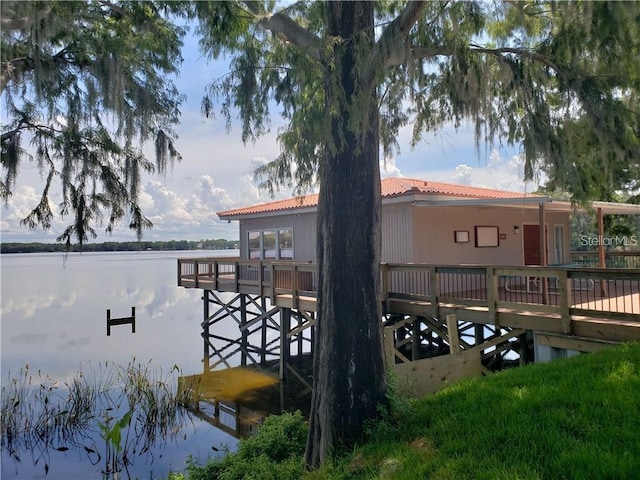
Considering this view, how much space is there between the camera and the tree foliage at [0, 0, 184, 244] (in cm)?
504

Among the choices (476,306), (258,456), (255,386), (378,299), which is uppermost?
(378,299)

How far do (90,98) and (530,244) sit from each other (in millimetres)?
12702

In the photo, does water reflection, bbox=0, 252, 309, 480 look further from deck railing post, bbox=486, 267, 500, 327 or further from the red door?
the red door

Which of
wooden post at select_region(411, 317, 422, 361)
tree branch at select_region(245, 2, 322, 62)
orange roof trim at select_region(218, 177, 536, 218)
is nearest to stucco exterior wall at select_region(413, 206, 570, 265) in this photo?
orange roof trim at select_region(218, 177, 536, 218)

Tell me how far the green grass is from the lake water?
3943 millimetres

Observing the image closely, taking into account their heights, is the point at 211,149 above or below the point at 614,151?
above

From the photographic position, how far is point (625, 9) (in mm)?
4113

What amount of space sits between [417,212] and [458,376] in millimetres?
5185

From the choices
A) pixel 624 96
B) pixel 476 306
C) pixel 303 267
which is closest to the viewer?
pixel 624 96

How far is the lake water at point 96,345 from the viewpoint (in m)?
8.32

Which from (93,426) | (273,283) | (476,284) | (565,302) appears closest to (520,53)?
(565,302)

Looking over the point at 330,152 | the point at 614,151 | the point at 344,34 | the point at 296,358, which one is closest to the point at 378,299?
the point at 330,152

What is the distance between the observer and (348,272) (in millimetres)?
4652

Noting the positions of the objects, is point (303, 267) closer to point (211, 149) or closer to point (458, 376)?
point (211, 149)
